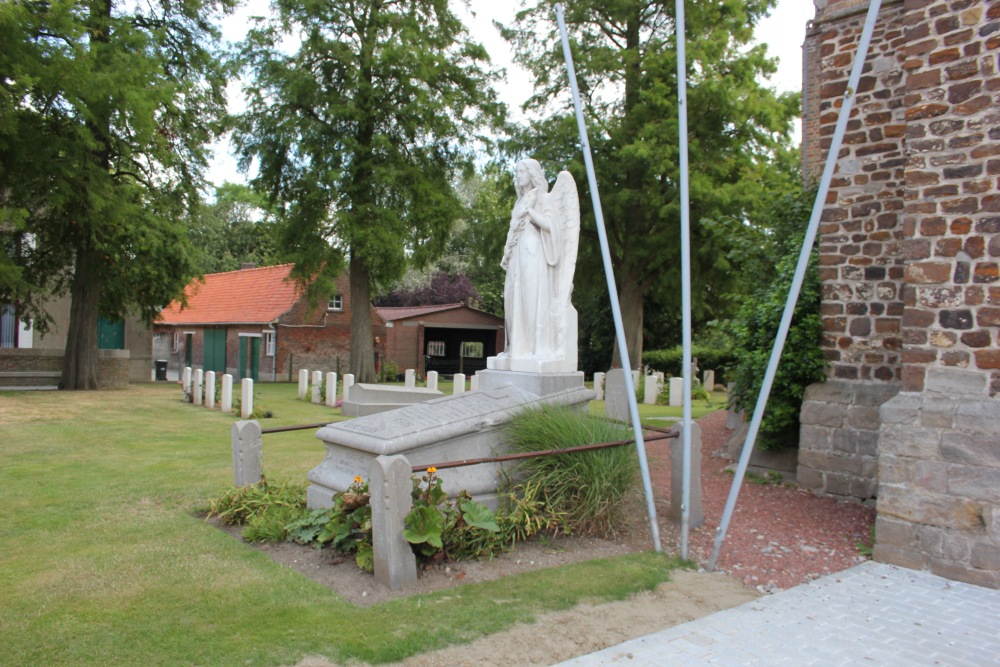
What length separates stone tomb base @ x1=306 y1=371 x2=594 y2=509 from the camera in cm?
630

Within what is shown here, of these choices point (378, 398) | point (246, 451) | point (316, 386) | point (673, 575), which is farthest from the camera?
point (316, 386)

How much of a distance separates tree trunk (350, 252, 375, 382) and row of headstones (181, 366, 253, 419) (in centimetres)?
620

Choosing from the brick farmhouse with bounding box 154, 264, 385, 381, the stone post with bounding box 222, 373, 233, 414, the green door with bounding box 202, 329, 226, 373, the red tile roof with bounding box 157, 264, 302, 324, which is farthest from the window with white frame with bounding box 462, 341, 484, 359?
the stone post with bounding box 222, 373, 233, 414

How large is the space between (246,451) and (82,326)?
16662 mm

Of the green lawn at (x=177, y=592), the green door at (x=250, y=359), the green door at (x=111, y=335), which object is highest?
the green door at (x=111, y=335)

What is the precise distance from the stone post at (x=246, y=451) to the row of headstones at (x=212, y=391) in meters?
8.10

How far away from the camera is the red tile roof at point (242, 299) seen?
29984 mm

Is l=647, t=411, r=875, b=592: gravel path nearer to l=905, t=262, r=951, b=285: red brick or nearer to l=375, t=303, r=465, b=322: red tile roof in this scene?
l=905, t=262, r=951, b=285: red brick

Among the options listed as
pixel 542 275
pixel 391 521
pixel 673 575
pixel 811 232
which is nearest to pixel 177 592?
pixel 391 521

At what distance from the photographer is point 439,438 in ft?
20.8

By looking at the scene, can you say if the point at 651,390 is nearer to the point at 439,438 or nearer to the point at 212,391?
the point at 212,391

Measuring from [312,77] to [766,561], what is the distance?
19.8 meters

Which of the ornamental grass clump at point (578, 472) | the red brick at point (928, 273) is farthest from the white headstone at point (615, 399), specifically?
the red brick at point (928, 273)

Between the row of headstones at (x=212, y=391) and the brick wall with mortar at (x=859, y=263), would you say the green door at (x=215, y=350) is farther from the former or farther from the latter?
the brick wall with mortar at (x=859, y=263)
